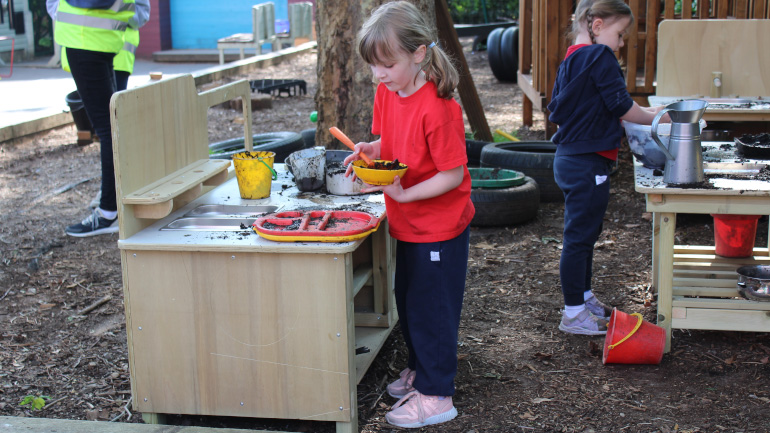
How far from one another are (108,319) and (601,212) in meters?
2.57

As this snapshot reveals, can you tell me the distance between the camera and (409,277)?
3.06 meters

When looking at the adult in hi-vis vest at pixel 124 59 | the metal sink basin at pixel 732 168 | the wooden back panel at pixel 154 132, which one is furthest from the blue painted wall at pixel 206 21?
the metal sink basin at pixel 732 168

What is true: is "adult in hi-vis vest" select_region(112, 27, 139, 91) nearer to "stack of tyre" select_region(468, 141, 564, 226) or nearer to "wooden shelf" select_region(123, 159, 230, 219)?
"wooden shelf" select_region(123, 159, 230, 219)

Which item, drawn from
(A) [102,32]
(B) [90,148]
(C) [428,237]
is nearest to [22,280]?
(A) [102,32]

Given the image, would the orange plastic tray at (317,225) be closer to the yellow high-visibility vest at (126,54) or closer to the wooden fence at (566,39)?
the yellow high-visibility vest at (126,54)

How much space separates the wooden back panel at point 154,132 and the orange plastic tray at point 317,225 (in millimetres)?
481

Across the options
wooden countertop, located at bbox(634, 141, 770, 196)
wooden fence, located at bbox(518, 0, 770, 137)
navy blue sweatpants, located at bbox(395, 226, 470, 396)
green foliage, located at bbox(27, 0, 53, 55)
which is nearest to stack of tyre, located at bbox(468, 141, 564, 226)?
wooden fence, located at bbox(518, 0, 770, 137)

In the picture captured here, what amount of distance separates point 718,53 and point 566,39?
3.28 feet

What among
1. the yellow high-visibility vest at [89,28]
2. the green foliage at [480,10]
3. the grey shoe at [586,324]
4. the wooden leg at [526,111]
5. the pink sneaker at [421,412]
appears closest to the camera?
the pink sneaker at [421,412]

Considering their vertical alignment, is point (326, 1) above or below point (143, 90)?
→ above

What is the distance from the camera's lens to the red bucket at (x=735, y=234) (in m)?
4.15

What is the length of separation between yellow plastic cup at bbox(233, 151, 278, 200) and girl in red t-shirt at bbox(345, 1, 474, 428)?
552mm

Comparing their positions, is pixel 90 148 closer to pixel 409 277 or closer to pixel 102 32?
pixel 102 32

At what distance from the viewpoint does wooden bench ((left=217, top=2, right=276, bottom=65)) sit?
16.1 meters
